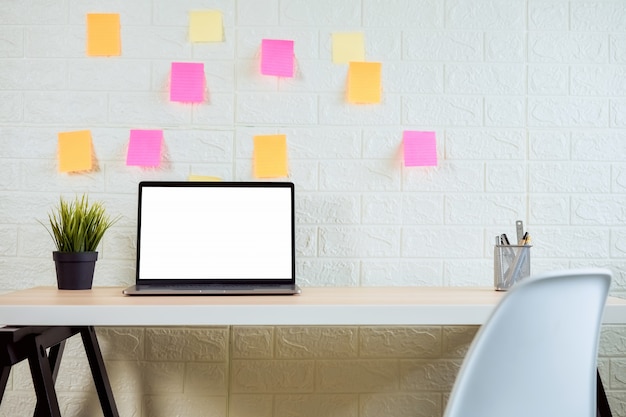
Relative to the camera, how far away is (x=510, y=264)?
1445 mm

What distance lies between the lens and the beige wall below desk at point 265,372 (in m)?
1.63

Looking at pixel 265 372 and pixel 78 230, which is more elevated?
pixel 78 230

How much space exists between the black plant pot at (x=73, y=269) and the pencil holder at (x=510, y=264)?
0.94 m

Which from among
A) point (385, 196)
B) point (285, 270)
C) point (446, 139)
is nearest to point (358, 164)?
point (385, 196)

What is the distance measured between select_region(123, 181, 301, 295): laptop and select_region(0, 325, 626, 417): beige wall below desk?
235 mm

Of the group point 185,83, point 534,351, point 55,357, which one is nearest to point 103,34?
point 185,83

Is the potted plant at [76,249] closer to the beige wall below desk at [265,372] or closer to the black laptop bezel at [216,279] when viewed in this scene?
the black laptop bezel at [216,279]

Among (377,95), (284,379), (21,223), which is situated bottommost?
(284,379)

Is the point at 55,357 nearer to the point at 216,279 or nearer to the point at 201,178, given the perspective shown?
the point at 216,279

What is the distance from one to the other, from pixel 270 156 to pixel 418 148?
391mm

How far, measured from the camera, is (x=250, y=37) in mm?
1654

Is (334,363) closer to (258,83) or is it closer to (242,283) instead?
(242,283)

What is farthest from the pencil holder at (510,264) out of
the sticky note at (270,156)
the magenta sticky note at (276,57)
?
the magenta sticky note at (276,57)

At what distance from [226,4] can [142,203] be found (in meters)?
0.58
